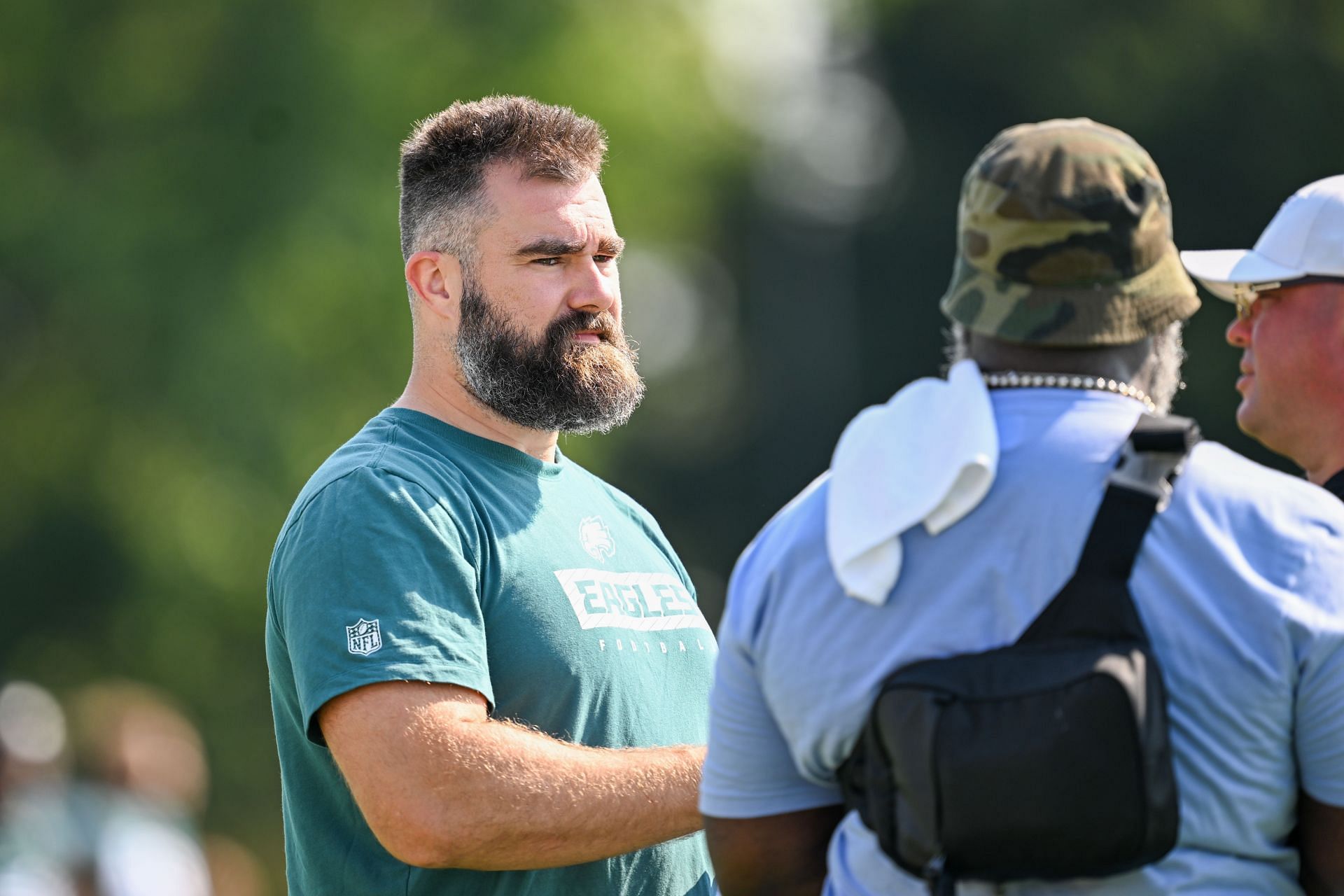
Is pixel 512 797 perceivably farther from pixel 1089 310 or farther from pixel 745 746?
pixel 1089 310

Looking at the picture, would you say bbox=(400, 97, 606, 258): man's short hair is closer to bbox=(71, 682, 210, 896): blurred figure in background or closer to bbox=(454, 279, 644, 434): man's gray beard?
bbox=(454, 279, 644, 434): man's gray beard

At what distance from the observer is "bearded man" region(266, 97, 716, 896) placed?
3.05 meters

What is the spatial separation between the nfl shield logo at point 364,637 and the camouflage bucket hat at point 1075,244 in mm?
1254

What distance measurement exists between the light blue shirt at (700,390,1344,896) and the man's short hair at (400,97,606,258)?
1646 millimetres

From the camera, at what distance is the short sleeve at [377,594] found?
3.05 meters

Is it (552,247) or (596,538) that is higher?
(552,247)

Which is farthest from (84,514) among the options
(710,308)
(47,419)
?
(710,308)

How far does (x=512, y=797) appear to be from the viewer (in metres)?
3.05

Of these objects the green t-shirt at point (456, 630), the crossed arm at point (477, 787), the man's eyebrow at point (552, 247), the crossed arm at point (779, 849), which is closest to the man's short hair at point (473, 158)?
the man's eyebrow at point (552, 247)

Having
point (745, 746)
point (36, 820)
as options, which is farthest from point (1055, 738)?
point (36, 820)

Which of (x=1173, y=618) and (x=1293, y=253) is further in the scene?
(x=1293, y=253)

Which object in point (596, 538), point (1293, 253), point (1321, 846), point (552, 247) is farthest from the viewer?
point (552, 247)

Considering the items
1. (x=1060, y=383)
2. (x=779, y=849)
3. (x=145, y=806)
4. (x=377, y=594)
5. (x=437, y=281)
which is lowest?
(x=145, y=806)

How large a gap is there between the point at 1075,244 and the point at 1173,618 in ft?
1.63
